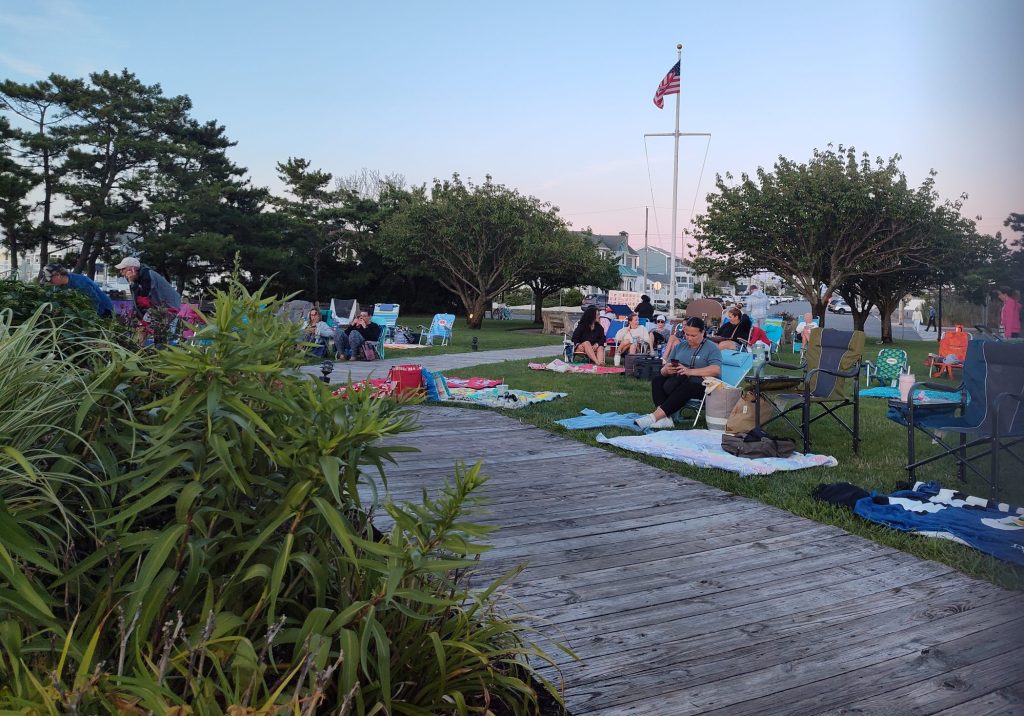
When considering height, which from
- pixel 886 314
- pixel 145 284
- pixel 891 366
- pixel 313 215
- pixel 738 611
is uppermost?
pixel 313 215

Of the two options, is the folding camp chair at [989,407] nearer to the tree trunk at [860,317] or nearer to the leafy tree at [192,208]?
the tree trunk at [860,317]

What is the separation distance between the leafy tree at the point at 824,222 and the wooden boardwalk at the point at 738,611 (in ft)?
66.5

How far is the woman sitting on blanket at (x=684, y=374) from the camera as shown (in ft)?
22.9

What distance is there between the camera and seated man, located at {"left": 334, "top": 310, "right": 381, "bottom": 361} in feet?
43.3

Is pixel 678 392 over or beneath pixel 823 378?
beneath

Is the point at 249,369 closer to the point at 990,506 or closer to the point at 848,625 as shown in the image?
the point at 848,625

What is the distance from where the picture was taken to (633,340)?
12.7m

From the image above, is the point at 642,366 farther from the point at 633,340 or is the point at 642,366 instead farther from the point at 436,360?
the point at 436,360

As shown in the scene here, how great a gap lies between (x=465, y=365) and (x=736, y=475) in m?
8.28

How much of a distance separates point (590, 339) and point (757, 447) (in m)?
7.57

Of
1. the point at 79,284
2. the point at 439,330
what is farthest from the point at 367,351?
the point at 79,284

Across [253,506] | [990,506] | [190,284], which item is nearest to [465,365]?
[990,506]

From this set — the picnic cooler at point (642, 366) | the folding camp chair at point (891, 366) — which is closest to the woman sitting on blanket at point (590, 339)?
the picnic cooler at point (642, 366)

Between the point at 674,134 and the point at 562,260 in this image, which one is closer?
the point at 674,134
